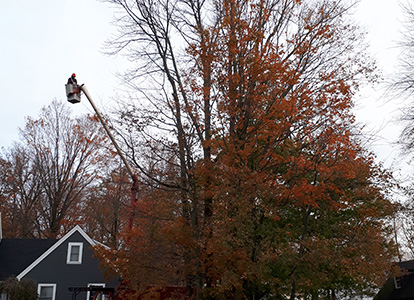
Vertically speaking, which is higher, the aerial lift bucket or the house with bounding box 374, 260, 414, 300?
the aerial lift bucket

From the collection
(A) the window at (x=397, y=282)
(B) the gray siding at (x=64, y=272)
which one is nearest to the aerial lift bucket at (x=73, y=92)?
A: (B) the gray siding at (x=64, y=272)

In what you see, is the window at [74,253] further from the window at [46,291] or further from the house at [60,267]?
the window at [46,291]

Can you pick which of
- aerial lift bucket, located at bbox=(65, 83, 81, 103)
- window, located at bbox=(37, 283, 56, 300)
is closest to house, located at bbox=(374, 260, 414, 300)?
window, located at bbox=(37, 283, 56, 300)

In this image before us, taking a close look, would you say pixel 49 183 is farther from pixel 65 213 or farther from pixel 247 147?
pixel 247 147

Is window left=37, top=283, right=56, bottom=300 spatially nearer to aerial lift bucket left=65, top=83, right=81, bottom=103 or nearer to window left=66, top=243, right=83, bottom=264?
window left=66, top=243, right=83, bottom=264

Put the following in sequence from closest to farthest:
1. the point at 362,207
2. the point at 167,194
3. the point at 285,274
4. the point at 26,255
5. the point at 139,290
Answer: the point at 139,290
the point at 167,194
the point at 285,274
the point at 362,207
the point at 26,255

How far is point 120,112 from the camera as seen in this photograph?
1480 centimetres

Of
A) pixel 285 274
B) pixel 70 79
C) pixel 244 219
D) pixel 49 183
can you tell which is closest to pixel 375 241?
pixel 285 274

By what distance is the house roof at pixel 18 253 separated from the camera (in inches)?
1103

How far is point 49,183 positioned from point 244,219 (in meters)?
31.3

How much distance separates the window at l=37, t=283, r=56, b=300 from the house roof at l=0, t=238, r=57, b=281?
1790 mm

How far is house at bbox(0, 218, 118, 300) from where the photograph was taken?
27547mm

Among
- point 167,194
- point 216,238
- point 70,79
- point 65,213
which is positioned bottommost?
point 216,238

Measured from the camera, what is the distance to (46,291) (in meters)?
27.5
